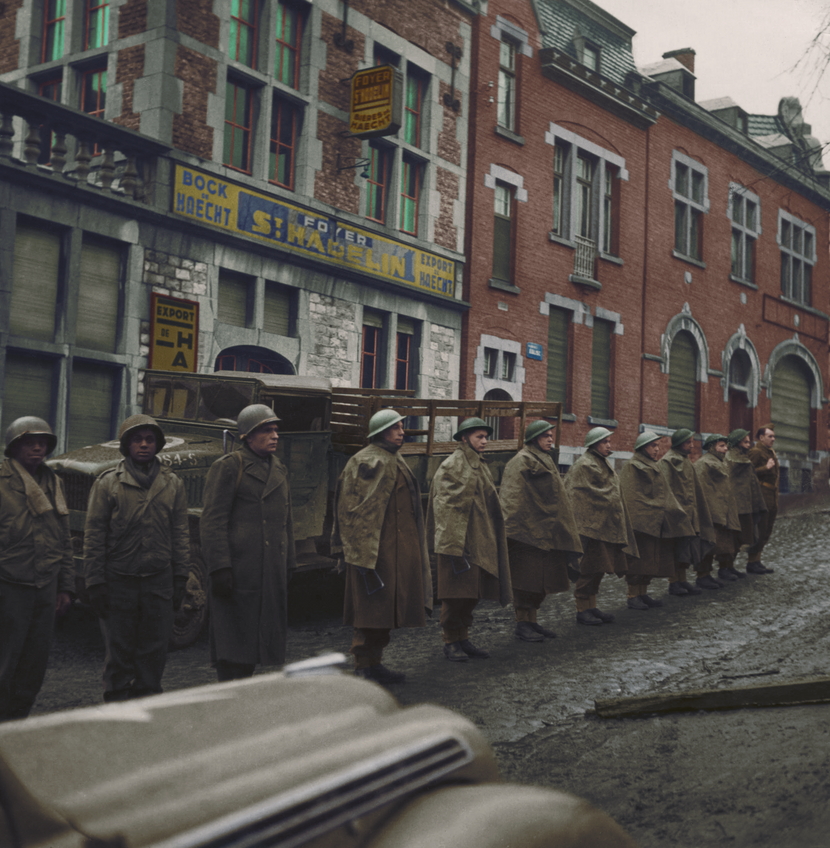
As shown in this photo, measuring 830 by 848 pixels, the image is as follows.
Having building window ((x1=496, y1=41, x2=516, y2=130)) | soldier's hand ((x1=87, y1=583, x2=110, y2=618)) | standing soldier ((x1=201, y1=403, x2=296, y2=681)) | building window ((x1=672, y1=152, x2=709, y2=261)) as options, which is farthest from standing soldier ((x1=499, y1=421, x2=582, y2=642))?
building window ((x1=672, y1=152, x2=709, y2=261))

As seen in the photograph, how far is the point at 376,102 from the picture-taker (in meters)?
15.3

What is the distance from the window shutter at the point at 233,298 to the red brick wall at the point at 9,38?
4774mm

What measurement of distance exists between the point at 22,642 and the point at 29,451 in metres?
1.14

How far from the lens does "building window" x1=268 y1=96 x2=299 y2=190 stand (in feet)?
49.4

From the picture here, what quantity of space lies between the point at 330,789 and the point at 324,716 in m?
0.26

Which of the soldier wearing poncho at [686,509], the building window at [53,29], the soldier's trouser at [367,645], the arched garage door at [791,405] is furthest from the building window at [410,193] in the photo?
the arched garage door at [791,405]

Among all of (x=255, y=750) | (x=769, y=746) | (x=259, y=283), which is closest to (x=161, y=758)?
(x=255, y=750)

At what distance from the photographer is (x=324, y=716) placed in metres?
1.73

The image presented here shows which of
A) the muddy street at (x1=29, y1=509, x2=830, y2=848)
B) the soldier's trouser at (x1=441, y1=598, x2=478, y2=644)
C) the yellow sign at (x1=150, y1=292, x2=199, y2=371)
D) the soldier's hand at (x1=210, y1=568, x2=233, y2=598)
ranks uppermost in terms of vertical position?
the yellow sign at (x1=150, y1=292, x2=199, y2=371)

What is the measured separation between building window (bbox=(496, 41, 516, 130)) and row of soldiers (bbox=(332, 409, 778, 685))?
9.69m

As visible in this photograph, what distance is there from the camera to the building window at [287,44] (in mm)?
15133

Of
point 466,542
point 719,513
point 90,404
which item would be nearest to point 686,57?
point 719,513

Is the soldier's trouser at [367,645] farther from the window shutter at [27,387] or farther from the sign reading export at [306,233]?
the sign reading export at [306,233]

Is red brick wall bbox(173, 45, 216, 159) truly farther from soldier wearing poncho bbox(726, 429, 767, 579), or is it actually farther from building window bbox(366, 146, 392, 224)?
soldier wearing poncho bbox(726, 429, 767, 579)
